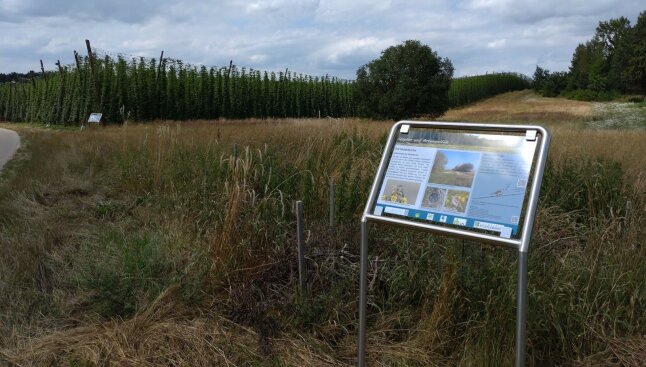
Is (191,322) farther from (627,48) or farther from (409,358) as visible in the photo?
(627,48)

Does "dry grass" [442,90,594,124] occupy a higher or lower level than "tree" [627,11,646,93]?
lower

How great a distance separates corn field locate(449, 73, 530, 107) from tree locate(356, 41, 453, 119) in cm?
1413

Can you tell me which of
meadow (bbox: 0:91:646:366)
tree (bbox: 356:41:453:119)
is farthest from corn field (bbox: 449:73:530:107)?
meadow (bbox: 0:91:646:366)

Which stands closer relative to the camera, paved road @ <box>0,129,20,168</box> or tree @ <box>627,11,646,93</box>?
paved road @ <box>0,129,20,168</box>

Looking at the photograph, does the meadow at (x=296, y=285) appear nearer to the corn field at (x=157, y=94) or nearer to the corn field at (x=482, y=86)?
the corn field at (x=157, y=94)

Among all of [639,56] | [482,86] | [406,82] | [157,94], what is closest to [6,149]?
[157,94]

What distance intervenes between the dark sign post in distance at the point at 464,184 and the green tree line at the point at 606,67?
61.5 m

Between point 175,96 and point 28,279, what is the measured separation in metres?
23.8

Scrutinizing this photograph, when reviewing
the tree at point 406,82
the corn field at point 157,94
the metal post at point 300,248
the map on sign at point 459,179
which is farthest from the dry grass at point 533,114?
the map on sign at point 459,179

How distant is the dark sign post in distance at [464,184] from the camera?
233cm

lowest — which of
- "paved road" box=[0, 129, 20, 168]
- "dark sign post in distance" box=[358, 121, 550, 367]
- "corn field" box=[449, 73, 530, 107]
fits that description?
"paved road" box=[0, 129, 20, 168]

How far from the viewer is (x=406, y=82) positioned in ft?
93.2

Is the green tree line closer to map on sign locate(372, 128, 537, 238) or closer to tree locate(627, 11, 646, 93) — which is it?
tree locate(627, 11, 646, 93)

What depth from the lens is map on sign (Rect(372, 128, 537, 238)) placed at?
2.40 metres
